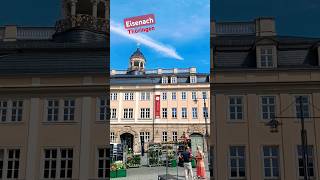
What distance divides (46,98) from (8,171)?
1.03 meters

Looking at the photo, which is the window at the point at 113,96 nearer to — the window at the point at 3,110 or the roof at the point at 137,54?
the roof at the point at 137,54

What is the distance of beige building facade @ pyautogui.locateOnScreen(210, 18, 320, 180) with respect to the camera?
16.4 feet

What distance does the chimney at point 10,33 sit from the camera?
5.31 meters

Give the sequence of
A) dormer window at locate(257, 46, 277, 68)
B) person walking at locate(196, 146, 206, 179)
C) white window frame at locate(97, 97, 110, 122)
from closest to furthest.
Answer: person walking at locate(196, 146, 206, 179) → white window frame at locate(97, 97, 110, 122) → dormer window at locate(257, 46, 277, 68)

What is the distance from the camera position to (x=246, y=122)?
16.6ft

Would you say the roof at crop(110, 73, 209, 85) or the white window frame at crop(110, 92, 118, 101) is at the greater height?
the roof at crop(110, 73, 209, 85)

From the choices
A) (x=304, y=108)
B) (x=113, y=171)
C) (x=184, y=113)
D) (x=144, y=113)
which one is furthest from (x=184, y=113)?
(x=304, y=108)

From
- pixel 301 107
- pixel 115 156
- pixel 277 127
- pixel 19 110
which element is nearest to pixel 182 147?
pixel 115 156

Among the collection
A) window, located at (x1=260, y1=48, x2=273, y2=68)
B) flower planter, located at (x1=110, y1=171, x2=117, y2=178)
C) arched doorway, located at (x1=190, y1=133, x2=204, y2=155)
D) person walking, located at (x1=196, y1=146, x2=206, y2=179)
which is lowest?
flower planter, located at (x1=110, y1=171, x2=117, y2=178)

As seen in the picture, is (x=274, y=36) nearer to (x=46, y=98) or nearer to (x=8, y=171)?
(x=46, y=98)

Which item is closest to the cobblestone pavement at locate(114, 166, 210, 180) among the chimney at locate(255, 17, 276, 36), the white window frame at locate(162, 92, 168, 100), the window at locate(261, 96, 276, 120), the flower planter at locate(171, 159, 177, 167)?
the flower planter at locate(171, 159, 177, 167)

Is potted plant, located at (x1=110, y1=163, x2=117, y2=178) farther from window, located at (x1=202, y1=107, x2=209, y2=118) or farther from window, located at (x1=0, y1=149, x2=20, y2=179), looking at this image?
window, located at (x1=0, y1=149, x2=20, y2=179)

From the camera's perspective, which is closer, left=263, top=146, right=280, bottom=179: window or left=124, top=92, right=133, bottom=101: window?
left=124, top=92, right=133, bottom=101: window

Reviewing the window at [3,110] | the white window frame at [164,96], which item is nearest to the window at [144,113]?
the white window frame at [164,96]
